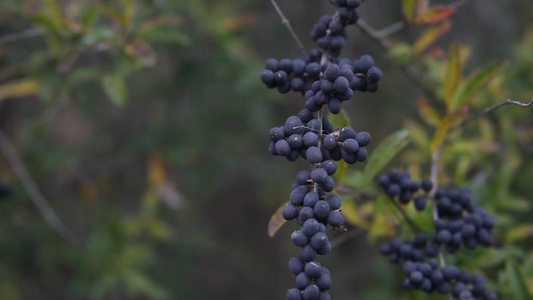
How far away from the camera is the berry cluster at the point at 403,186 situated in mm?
1764

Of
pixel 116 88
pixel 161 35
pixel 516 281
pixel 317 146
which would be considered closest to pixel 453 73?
pixel 516 281

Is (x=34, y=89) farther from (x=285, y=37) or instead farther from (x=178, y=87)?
(x=285, y=37)

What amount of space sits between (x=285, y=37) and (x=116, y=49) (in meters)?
2.84

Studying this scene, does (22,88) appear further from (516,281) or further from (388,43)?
(516,281)

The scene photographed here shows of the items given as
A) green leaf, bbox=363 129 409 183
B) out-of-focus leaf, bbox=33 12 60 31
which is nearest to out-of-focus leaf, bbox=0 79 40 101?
out-of-focus leaf, bbox=33 12 60 31

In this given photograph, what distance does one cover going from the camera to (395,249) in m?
1.74

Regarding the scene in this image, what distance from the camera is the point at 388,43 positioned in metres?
2.45

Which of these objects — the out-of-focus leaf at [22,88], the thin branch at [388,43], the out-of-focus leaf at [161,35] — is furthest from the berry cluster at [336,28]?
the out-of-focus leaf at [22,88]

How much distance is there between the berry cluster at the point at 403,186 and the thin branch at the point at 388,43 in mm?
624

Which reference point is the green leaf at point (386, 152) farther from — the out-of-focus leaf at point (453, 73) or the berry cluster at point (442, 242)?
the out-of-focus leaf at point (453, 73)

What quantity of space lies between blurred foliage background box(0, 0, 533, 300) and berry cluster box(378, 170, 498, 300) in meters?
0.16

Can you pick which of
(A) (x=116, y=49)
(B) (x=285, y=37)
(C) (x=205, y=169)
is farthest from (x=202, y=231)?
(A) (x=116, y=49)

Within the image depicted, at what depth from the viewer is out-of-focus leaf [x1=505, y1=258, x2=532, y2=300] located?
1742 mm

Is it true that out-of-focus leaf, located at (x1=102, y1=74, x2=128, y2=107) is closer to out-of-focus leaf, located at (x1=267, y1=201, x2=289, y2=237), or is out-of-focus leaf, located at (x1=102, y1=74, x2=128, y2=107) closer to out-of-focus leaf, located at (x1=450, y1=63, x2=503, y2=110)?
out-of-focus leaf, located at (x1=267, y1=201, x2=289, y2=237)
